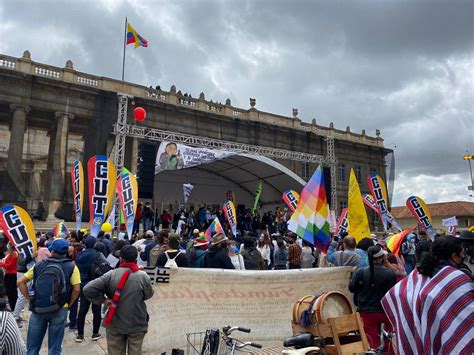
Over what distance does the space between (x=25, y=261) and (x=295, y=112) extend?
2745 cm

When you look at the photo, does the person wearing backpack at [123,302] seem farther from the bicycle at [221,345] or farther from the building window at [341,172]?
the building window at [341,172]

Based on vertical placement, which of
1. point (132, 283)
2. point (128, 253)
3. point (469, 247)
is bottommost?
point (132, 283)

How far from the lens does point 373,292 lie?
Answer: 4.46 meters

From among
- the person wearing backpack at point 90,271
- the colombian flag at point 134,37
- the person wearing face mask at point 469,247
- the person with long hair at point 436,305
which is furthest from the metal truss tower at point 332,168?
the person with long hair at point 436,305

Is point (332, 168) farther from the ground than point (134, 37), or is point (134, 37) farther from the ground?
point (134, 37)

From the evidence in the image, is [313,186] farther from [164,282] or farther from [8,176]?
[8,176]

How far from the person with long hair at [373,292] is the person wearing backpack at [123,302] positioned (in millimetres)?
2536

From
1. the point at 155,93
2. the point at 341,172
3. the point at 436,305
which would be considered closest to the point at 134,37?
the point at 155,93

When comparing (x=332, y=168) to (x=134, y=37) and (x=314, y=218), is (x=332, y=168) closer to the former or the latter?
(x=134, y=37)

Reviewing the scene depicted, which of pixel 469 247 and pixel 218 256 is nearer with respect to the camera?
pixel 469 247

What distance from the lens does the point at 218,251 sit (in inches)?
248

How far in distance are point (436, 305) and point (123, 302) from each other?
120 inches

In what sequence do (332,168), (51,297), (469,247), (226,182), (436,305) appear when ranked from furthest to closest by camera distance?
(226,182), (332,168), (51,297), (469,247), (436,305)

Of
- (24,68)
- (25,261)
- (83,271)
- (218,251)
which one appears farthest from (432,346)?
(24,68)
